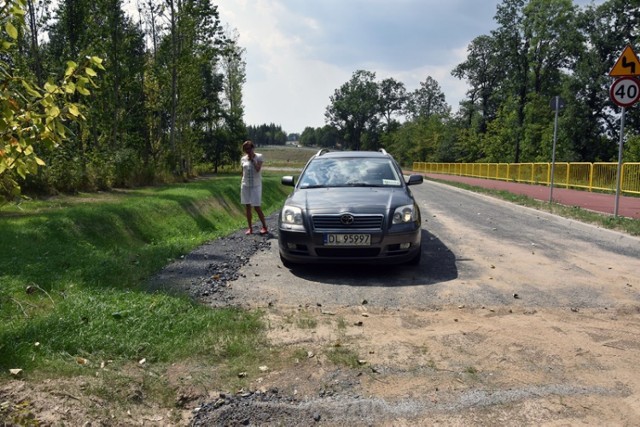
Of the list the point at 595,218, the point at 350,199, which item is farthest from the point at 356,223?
the point at 595,218

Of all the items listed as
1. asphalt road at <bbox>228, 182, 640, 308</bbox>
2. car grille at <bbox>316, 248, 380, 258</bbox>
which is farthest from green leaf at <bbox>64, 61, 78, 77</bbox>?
car grille at <bbox>316, 248, 380, 258</bbox>

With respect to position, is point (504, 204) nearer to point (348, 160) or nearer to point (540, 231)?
point (540, 231)

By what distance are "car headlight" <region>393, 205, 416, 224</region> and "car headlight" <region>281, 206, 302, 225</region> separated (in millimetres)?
1230

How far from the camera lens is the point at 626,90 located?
10.0m

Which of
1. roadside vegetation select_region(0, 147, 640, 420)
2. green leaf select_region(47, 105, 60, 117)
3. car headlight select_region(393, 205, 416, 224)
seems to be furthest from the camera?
car headlight select_region(393, 205, 416, 224)

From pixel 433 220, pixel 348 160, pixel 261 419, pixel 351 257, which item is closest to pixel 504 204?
pixel 433 220

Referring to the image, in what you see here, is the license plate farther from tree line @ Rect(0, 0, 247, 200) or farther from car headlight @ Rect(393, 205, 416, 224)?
tree line @ Rect(0, 0, 247, 200)

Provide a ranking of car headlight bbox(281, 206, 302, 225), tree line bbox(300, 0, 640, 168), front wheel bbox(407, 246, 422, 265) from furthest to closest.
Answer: tree line bbox(300, 0, 640, 168)
front wheel bbox(407, 246, 422, 265)
car headlight bbox(281, 206, 302, 225)

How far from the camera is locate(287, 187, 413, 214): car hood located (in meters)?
5.97

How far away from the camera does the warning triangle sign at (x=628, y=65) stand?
9859 millimetres

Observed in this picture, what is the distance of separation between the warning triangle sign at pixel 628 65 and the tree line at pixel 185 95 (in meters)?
10.1

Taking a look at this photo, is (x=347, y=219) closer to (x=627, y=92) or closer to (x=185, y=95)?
(x=627, y=92)

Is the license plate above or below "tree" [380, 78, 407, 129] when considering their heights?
below

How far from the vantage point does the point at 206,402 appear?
2869mm
